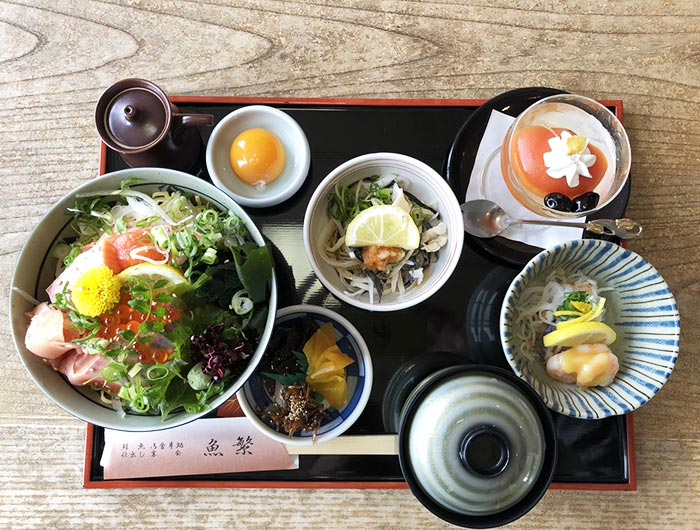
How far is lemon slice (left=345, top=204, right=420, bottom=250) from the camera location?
4.49 ft

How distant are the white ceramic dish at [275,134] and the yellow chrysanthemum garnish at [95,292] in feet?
1.51

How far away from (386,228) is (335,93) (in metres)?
0.53

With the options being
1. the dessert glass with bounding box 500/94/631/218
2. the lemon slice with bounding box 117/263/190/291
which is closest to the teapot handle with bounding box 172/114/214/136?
the lemon slice with bounding box 117/263/190/291

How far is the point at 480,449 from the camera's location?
1.14m

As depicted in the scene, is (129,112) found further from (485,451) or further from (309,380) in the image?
(485,451)

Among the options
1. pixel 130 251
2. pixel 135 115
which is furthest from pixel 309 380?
pixel 135 115

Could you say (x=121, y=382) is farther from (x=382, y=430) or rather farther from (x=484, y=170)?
(x=484, y=170)

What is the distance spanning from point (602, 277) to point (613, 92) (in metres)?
0.63

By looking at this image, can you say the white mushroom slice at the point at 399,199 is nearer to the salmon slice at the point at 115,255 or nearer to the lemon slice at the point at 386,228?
the lemon slice at the point at 386,228

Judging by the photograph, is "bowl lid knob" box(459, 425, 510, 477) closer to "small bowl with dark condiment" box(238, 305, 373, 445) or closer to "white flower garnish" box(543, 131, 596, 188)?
"small bowl with dark condiment" box(238, 305, 373, 445)

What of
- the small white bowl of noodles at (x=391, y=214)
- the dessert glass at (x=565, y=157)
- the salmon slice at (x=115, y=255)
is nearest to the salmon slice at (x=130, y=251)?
the salmon slice at (x=115, y=255)

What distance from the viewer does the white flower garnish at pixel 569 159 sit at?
1.40 m

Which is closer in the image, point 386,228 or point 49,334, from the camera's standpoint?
point 49,334

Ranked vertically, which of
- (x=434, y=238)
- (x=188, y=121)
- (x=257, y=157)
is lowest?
(x=434, y=238)
